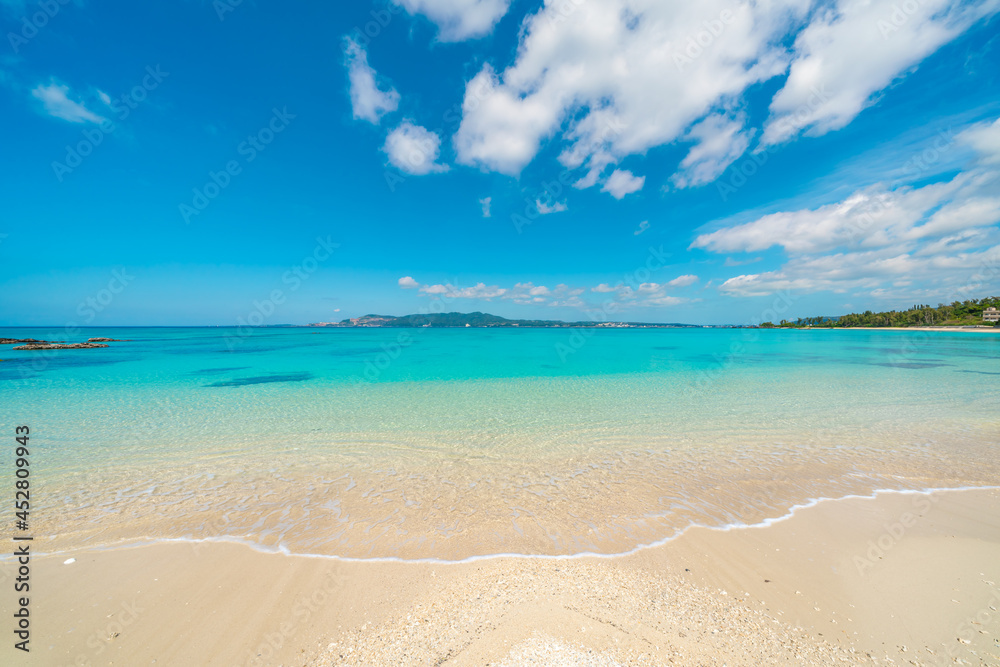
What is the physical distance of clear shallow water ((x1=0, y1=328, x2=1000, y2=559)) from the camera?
6008 mm

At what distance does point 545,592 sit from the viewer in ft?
14.0

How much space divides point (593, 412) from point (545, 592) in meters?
9.87

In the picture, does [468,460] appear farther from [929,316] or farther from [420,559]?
[929,316]

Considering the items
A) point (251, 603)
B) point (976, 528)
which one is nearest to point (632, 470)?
point (976, 528)

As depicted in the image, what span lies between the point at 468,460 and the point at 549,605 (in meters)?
5.21

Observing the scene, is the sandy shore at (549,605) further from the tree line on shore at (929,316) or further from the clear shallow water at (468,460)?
the tree line on shore at (929,316)

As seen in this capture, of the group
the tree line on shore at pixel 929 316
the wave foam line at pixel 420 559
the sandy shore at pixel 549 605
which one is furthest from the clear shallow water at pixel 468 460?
the tree line on shore at pixel 929 316

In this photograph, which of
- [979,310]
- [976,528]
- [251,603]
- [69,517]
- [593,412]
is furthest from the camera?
[979,310]

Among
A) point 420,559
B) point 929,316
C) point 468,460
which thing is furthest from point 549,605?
point 929,316

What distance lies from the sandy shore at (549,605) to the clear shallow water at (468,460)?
60 centimetres

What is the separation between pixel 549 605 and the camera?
402cm

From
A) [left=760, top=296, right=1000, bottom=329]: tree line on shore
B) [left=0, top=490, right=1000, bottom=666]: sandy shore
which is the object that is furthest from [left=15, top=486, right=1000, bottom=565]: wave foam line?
[left=760, top=296, right=1000, bottom=329]: tree line on shore

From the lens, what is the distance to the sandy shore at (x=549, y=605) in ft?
11.4

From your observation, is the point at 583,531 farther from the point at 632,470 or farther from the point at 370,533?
the point at 370,533
